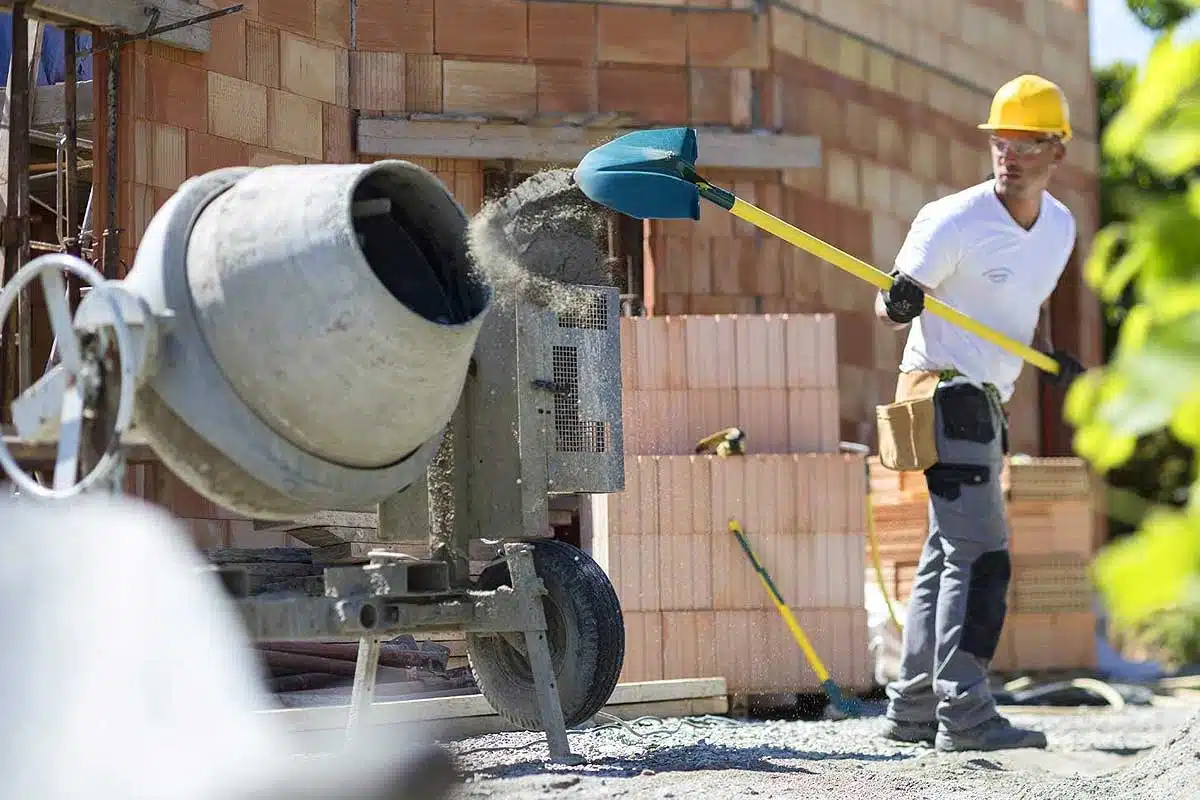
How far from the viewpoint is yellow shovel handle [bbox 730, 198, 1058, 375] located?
5.43 meters

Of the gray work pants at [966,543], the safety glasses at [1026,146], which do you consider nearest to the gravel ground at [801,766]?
the gray work pants at [966,543]

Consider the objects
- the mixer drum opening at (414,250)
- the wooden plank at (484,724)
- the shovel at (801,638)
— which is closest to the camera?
the mixer drum opening at (414,250)

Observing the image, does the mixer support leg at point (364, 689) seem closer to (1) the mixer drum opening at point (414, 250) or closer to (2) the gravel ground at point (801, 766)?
(2) the gravel ground at point (801, 766)

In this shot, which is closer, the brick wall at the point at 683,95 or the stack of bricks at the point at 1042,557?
the brick wall at the point at 683,95

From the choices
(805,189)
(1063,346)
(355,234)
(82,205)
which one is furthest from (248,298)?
(1063,346)

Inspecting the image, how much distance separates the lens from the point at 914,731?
5.82 metres

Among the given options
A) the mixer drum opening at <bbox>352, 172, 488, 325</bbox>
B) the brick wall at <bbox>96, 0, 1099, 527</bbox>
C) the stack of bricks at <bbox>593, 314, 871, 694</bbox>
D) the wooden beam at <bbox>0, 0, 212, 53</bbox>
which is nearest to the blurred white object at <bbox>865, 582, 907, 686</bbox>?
the stack of bricks at <bbox>593, 314, 871, 694</bbox>

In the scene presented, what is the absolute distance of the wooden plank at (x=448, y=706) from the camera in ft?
15.5

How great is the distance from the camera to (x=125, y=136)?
303 inches

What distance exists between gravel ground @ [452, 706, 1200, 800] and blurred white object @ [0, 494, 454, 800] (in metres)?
0.65

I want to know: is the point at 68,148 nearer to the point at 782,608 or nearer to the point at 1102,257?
the point at 782,608

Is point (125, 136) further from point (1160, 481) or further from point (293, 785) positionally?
point (1160, 481)

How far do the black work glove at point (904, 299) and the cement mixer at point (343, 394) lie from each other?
1376 millimetres

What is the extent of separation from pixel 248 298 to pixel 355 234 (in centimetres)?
27
